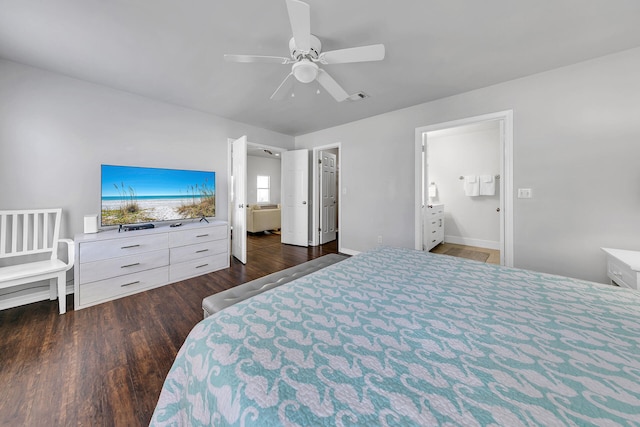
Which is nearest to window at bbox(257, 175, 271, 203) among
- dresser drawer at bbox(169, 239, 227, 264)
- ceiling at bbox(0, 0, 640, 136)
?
dresser drawer at bbox(169, 239, 227, 264)

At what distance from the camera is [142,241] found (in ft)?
8.64

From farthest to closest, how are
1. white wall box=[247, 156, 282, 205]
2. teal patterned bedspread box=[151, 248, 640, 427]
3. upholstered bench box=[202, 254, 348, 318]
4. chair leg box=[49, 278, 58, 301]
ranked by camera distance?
1. white wall box=[247, 156, 282, 205]
2. chair leg box=[49, 278, 58, 301]
3. upholstered bench box=[202, 254, 348, 318]
4. teal patterned bedspread box=[151, 248, 640, 427]

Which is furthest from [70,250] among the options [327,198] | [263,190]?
[263,190]

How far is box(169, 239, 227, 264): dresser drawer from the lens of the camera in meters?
2.90

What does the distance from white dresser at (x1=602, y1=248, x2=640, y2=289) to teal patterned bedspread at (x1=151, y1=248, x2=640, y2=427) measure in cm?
77

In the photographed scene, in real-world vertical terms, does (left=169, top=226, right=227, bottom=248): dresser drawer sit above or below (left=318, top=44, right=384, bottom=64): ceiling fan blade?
below

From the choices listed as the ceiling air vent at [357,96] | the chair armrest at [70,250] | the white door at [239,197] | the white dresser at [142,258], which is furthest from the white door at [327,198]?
the chair armrest at [70,250]

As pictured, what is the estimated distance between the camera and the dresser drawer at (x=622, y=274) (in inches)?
64.5

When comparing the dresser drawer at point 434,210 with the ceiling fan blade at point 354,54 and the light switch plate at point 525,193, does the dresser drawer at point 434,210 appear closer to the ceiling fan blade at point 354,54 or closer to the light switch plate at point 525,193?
the light switch plate at point 525,193

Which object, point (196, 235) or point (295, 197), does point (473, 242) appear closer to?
point (295, 197)

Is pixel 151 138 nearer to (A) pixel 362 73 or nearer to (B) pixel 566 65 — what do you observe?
(A) pixel 362 73

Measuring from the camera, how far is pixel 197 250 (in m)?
3.10

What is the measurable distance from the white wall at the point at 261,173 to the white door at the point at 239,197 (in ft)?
13.2

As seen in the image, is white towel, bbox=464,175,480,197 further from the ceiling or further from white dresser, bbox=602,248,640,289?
white dresser, bbox=602,248,640,289
